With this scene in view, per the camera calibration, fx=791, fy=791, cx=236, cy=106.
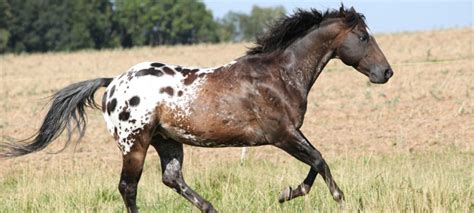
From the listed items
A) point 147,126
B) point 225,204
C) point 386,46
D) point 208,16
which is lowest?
point 208,16

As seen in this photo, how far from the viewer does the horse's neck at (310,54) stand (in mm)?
7555

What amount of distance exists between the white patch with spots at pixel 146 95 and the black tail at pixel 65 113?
64cm

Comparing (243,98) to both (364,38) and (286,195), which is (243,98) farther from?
(364,38)

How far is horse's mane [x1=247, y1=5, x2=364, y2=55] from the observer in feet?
25.5

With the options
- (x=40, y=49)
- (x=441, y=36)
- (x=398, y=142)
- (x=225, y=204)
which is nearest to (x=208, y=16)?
(x=40, y=49)

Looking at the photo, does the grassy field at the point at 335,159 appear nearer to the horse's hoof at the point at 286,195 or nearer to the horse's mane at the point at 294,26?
the horse's hoof at the point at 286,195

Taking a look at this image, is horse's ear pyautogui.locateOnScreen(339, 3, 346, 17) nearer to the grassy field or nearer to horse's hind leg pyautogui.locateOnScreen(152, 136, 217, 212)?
the grassy field

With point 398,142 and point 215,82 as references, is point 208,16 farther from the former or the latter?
point 215,82

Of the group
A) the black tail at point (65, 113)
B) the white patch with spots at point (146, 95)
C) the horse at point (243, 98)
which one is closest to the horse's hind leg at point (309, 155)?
the horse at point (243, 98)

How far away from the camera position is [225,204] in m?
7.66

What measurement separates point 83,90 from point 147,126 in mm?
1227

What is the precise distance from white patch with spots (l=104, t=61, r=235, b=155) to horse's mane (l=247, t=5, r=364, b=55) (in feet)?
2.15

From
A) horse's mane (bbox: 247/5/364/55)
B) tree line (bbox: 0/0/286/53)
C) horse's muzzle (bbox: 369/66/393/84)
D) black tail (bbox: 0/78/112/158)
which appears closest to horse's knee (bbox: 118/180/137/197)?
black tail (bbox: 0/78/112/158)

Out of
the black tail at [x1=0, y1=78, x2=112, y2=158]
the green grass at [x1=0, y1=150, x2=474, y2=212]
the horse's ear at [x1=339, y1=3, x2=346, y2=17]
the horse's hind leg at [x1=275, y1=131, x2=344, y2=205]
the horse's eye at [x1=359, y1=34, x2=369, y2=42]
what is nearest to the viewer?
the green grass at [x1=0, y1=150, x2=474, y2=212]
